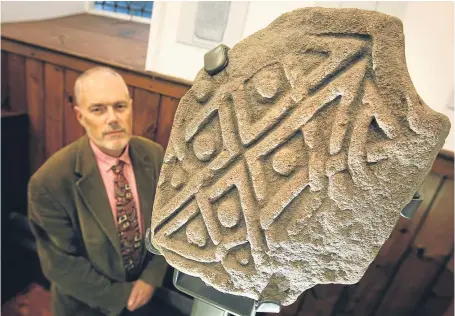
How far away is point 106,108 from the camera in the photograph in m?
0.82

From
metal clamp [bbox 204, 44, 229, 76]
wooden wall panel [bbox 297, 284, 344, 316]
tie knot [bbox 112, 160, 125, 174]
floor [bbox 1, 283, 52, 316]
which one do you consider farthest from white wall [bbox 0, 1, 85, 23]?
wooden wall panel [bbox 297, 284, 344, 316]

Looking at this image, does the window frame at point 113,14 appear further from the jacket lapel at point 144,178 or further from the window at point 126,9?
the jacket lapel at point 144,178

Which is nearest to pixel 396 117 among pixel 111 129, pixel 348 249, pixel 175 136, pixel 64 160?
pixel 348 249

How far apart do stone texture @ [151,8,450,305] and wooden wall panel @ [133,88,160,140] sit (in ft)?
2.06

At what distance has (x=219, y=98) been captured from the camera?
45cm

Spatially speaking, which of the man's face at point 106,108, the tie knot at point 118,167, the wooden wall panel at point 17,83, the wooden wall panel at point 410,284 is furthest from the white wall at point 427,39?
the wooden wall panel at point 17,83

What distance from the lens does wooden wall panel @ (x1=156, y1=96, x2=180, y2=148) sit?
1.04 meters

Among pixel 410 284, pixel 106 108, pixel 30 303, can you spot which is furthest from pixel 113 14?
pixel 410 284

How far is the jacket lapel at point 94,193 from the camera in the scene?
2.79 feet

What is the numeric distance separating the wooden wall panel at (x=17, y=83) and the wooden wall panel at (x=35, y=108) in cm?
2

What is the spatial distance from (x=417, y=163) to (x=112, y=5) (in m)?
1.55

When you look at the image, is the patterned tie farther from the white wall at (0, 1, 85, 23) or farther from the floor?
the white wall at (0, 1, 85, 23)

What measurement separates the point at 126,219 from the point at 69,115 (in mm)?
559

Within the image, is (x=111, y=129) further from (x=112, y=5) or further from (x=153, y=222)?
(x=112, y=5)
